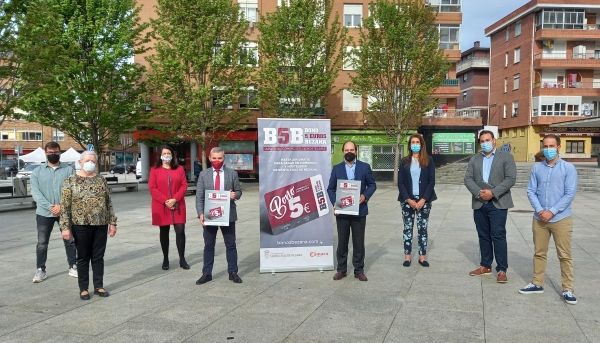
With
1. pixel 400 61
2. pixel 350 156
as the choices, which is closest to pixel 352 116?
pixel 400 61

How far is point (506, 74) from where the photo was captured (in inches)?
1997

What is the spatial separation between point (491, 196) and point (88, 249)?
488 cm

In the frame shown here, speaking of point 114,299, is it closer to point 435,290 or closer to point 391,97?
point 435,290

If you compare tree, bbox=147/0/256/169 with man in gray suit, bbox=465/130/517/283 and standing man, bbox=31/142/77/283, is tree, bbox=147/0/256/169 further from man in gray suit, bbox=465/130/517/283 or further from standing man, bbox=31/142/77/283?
man in gray suit, bbox=465/130/517/283

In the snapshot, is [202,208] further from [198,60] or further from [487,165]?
[198,60]

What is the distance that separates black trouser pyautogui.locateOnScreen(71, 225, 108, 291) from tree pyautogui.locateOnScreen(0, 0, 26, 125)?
9.64 m

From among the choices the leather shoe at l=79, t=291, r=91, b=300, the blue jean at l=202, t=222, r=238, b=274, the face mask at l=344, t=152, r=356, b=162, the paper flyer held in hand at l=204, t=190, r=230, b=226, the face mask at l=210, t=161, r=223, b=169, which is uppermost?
the face mask at l=344, t=152, r=356, b=162

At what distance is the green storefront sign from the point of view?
111ft

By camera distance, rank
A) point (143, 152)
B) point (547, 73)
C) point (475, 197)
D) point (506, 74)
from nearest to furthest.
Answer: point (475, 197), point (143, 152), point (547, 73), point (506, 74)

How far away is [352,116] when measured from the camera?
3253cm

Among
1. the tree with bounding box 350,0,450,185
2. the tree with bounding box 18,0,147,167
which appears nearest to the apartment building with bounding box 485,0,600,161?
the tree with bounding box 350,0,450,185

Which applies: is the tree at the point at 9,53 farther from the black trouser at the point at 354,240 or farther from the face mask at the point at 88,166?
the black trouser at the point at 354,240

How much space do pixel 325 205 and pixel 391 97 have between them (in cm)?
2084

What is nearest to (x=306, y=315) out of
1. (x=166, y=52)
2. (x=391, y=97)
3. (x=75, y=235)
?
(x=75, y=235)
